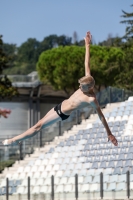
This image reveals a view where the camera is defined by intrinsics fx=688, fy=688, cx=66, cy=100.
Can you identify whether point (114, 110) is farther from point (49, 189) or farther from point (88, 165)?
point (49, 189)

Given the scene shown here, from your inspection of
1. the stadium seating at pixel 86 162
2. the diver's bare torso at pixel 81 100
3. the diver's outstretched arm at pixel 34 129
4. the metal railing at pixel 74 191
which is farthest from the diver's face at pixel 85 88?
the stadium seating at pixel 86 162

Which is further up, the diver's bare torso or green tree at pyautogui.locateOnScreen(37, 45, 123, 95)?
green tree at pyautogui.locateOnScreen(37, 45, 123, 95)

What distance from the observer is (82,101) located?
11.4 m

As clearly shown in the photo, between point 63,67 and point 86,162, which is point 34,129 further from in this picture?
point 63,67

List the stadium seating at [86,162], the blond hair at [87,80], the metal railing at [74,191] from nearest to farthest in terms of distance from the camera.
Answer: the blond hair at [87,80] → the metal railing at [74,191] → the stadium seating at [86,162]

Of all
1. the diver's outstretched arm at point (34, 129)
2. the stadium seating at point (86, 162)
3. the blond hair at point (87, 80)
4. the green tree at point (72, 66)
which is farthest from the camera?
the green tree at point (72, 66)

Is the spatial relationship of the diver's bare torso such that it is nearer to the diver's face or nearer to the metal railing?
the diver's face

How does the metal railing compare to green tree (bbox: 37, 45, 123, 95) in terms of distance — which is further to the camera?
green tree (bbox: 37, 45, 123, 95)

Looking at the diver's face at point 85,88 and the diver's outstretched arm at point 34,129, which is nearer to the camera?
the diver's face at point 85,88

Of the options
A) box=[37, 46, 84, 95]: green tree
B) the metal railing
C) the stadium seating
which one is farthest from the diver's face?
box=[37, 46, 84, 95]: green tree

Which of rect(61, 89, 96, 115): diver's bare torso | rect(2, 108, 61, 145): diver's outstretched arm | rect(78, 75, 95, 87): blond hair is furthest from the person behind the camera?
rect(2, 108, 61, 145): diver's outstretched arm

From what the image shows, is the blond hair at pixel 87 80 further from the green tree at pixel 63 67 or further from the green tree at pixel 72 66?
the green tree at pixel 63 67

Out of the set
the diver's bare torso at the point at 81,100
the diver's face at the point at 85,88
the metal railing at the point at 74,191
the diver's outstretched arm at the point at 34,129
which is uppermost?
the diver's face at the point at 85,88

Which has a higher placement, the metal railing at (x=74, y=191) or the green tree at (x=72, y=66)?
the green tree at (x=72, y=66)
